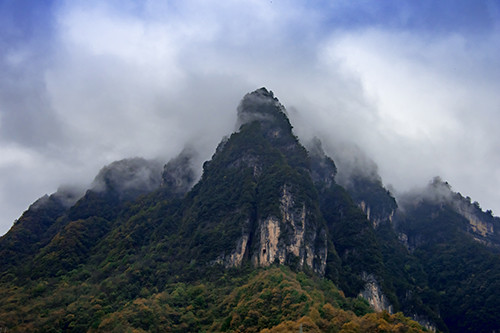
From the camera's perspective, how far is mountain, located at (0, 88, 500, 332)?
78319 mm

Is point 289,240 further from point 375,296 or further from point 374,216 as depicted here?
point 374,216

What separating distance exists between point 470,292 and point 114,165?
11119cm

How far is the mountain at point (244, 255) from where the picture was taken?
78.3 m

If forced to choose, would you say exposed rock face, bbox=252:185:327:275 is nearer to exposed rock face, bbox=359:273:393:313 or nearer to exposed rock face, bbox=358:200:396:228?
exposed rock face, bbox=359:273:393:313

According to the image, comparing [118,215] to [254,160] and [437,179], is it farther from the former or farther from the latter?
[437,179]

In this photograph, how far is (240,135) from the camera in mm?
130750

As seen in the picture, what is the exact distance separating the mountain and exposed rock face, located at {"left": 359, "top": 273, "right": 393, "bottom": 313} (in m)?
0.29

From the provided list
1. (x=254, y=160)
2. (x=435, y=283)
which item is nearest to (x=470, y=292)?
(x=435, y=283)

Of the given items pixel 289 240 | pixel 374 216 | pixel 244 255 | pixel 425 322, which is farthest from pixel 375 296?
pixel 374 216

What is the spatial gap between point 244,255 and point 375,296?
101 feet

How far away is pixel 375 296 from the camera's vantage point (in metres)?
104

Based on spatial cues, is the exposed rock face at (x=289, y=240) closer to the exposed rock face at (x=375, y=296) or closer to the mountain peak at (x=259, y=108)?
the exposed rock face at (x=375, y=296)

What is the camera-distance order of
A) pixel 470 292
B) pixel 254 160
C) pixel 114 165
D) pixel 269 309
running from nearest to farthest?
1. pixel 269 309
2. pixel 470 292
3. pixel 254 160
4. pixel 114 165

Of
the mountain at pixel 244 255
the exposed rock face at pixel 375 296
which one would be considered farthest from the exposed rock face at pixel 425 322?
the exposed rock face at pixel 375 296
